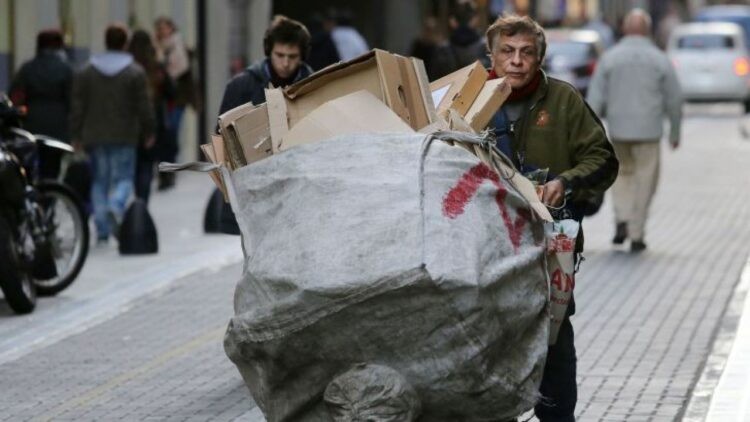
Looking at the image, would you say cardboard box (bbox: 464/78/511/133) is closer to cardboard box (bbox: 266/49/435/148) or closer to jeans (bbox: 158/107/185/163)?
cardboard box (bbox: 266/49/435/148)

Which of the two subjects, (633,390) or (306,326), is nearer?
(306,326)

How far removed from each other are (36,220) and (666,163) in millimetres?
14276

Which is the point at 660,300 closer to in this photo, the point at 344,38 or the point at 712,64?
the point at 344,38

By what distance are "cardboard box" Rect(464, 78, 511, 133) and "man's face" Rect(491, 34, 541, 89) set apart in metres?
0.15

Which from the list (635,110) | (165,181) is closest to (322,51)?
(165,181)

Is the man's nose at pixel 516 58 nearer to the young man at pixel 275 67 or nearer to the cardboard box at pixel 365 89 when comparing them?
the cardboard box at pixel 365 89

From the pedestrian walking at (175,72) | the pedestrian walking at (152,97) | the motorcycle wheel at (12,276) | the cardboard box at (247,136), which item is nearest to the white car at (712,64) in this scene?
the pedestrian walking at (175,72)

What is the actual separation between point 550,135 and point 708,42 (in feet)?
111

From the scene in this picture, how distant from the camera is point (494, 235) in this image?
595 cm

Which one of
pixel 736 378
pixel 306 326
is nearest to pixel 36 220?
pixel 736 378

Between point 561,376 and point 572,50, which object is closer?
point 561,376

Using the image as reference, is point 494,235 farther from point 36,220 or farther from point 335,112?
point 36,220

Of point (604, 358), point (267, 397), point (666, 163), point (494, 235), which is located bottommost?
point (666, 163)

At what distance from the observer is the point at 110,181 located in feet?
52.5
